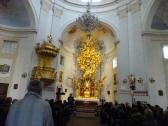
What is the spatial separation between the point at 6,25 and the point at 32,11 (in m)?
2.18

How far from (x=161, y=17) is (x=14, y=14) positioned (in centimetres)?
990

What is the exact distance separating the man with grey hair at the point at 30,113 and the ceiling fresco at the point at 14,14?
11.2 metres

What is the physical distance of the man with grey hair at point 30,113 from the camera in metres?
1.78

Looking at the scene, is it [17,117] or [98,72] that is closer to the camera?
[17,117]

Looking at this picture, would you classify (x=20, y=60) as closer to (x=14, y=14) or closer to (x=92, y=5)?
(x=14, y=14)

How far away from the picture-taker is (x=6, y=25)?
1237 cm

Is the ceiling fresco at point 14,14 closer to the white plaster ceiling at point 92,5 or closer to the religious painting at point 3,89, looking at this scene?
the white plaster ceiling at point 92,5

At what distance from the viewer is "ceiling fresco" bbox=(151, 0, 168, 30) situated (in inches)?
424

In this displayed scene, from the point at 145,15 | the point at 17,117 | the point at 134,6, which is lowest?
the point at 17,117

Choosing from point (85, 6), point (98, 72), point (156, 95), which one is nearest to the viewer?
point (156, 95)

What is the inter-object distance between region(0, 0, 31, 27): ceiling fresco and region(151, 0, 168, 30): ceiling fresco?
28.7 ft

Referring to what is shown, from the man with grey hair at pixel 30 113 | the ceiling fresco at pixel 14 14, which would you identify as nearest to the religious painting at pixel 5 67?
the ceiling fresco at pixel 14 14

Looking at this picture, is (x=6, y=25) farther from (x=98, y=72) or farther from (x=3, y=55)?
(x=98, y=72)

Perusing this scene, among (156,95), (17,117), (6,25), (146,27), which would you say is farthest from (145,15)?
(17,117)
